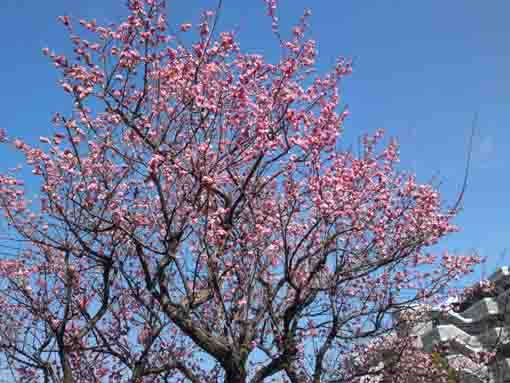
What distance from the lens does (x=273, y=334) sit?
8.44 metres

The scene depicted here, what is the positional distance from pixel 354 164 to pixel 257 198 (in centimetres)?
205

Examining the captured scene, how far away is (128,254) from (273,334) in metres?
3.53

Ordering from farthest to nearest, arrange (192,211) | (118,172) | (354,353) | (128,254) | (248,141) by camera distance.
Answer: (354,353), (128,254), (118,172), (248,141), (192,211)

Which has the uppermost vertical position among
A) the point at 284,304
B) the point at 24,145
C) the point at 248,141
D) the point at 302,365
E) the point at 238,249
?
the point at 24,145

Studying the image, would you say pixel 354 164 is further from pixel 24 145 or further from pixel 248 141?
pixel 24 145

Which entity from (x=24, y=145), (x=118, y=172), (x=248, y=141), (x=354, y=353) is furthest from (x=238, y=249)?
(x=354, y=353)

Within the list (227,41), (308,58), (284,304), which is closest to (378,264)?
(284,304)

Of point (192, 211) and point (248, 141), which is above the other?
point (248, 141)

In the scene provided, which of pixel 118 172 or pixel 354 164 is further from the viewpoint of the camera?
pixel 354 164

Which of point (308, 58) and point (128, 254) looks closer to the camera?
point (308, 58)

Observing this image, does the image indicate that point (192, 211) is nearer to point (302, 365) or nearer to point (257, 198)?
point (257, 198)

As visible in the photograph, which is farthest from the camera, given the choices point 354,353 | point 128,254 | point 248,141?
point 354,353

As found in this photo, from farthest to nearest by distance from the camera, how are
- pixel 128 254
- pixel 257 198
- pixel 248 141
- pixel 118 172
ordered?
1. pixel 128 254
2. pixel 257 198
3. pixel 118 172
4. pixel 248 141

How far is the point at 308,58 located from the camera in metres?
8.38
